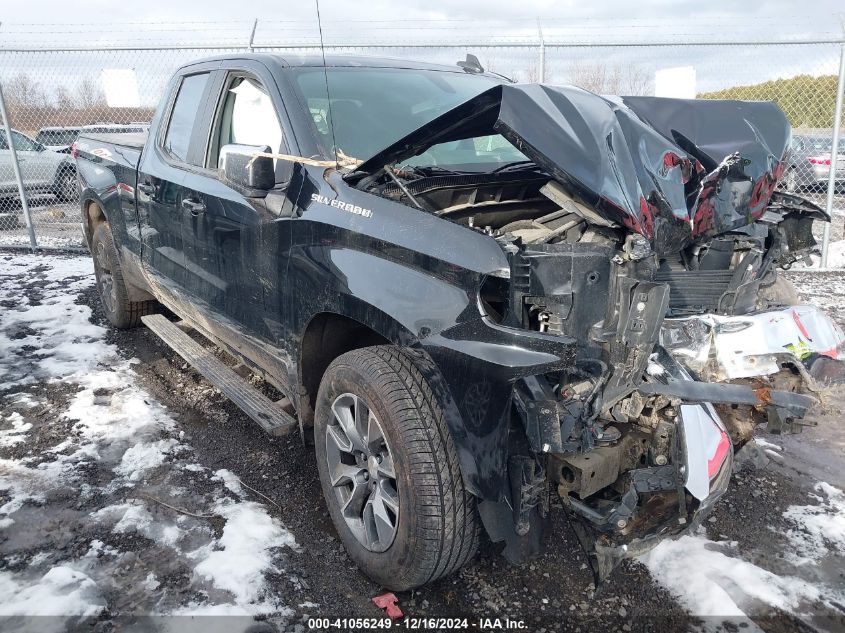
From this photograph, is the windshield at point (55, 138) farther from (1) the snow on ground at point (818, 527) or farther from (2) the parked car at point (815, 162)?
(1) the snow on ground at point (818, 527)

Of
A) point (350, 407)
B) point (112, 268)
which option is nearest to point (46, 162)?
point (112, 268)

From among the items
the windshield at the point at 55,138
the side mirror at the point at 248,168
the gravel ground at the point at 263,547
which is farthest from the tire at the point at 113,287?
the windshield at the point at 55,138

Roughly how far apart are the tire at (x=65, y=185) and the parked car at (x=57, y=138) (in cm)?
40

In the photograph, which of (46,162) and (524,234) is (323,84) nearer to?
(524,234)

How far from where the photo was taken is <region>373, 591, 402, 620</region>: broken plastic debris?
2387 mm

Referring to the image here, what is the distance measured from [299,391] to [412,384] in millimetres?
A: 851

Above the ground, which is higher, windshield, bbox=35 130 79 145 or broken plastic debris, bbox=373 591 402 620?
windshield, bbox=35 130 79 145

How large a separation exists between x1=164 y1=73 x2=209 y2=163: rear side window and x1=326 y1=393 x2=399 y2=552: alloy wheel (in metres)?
2.08

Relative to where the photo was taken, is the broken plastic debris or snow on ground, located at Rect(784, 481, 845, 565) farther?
snow on ground, located at Rect(784, 481, 845, 565)

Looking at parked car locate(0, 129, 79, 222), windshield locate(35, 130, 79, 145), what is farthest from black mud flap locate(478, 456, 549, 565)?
windshield locate(35, 130, 79, 145)

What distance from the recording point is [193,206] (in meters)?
3.46

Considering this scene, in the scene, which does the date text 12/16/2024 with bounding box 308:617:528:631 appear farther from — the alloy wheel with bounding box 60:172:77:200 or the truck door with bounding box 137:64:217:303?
the alloy wheel with bounding box 60:172:77:200

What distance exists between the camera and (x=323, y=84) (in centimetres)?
313

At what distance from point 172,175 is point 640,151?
2.73 m
